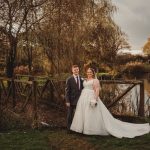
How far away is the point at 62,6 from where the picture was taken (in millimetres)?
15117

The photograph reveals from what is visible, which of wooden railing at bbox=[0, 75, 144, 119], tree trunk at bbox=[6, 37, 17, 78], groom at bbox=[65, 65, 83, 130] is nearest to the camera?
groom at bbox=[65, 65, 83, 130]

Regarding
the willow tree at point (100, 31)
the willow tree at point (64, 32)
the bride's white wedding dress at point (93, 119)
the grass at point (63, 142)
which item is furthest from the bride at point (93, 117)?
the willow tree at point (100, 31)

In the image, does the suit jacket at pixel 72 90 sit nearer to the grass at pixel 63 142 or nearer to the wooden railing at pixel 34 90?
the grass at pixel 63 142

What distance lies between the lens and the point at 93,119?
950 centimetres

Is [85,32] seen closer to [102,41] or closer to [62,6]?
[62,6]

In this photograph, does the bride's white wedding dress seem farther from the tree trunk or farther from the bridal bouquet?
the tree trunk

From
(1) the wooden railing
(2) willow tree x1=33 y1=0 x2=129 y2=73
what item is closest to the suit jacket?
(1) the wooden railing

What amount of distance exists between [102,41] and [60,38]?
1099 centimetres

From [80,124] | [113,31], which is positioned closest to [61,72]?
[80,124]

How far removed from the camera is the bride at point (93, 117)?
372 inches

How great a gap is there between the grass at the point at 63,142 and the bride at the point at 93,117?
0.77 feet

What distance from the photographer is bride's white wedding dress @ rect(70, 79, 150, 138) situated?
946cm

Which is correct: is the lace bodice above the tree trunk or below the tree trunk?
below

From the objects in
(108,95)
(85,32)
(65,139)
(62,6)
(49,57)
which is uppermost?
(62,6)
